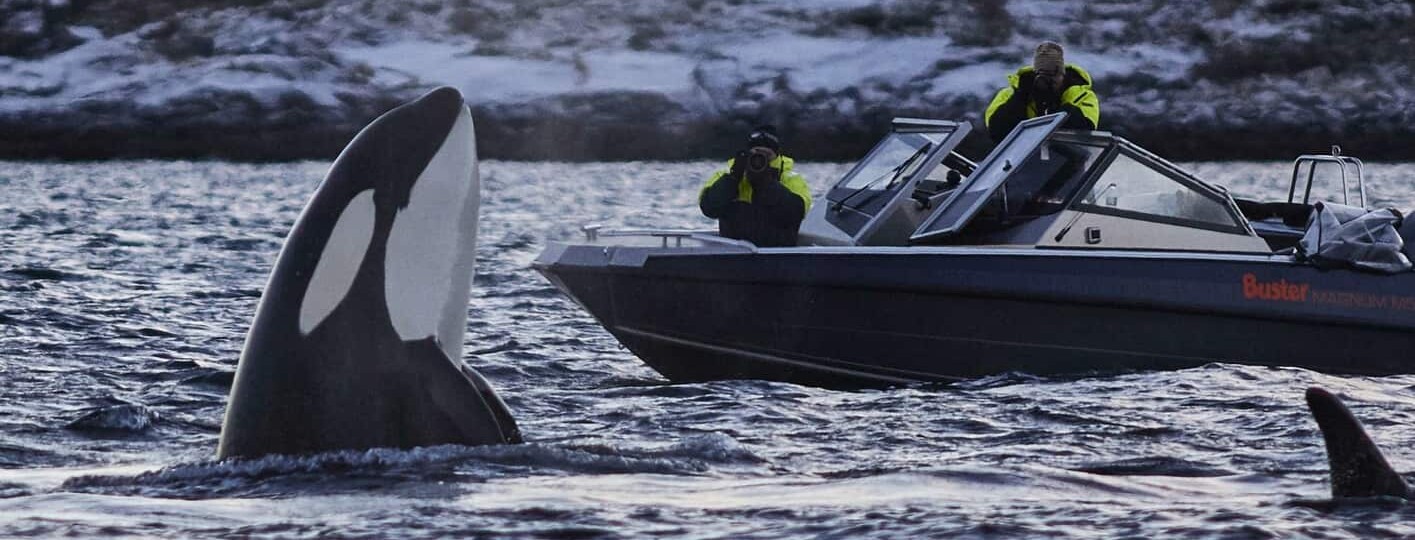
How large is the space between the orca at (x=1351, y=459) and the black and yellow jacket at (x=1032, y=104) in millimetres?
5595

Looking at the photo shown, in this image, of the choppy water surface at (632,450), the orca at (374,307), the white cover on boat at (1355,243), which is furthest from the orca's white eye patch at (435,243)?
the white cover on boat at (1355,243)

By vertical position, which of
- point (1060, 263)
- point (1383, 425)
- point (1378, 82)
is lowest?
point (1383, 425)

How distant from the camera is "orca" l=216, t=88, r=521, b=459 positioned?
5.83 meters

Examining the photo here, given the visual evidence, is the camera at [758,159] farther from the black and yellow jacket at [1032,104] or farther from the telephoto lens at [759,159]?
the black and yellow jacket at [1032,104]

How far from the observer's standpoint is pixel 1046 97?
38.8 ft

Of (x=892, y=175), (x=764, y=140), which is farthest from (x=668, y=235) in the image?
(x=892, y=175)

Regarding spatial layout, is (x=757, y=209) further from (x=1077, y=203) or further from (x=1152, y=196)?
(x=1152, y=196)

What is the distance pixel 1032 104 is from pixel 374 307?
22.6 ft

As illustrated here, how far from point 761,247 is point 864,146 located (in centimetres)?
6085

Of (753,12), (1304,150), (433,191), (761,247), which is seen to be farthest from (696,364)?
(753,12)

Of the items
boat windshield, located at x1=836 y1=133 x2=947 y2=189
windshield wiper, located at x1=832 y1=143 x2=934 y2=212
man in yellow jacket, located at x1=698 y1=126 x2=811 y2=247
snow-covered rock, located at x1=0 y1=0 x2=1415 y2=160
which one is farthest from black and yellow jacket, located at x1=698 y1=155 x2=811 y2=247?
snow-covered rock, located at x1=0 y1=0 x2=1415 y2=160

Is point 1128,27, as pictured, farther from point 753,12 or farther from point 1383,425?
point 1383,425

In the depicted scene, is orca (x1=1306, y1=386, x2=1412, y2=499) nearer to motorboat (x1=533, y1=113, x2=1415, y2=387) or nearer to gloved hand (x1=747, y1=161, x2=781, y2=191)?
motorboat (x1=533, y1=113, x2=1415, y2=387)

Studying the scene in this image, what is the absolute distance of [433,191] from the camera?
6000 mm
